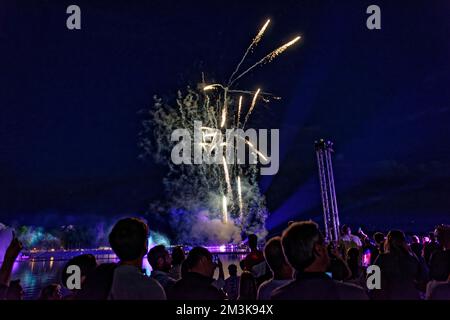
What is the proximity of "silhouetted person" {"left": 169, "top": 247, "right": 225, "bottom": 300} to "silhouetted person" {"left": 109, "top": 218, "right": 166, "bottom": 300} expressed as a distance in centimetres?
76

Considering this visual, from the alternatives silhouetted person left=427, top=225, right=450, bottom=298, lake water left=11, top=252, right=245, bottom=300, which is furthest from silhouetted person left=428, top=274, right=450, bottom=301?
lake water left=11, top=252, right=245, bottom=300

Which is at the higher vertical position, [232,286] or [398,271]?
[398,271]

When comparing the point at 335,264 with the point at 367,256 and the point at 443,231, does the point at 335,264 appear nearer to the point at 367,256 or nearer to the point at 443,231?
the point at 443,231

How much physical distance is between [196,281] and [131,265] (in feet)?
3.10

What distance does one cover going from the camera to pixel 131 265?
3275mm

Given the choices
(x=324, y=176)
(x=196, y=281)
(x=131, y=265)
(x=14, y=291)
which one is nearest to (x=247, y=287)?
(x=196, y=281)

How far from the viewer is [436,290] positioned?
4082 millimetres

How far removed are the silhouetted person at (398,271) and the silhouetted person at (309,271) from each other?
2.14 m

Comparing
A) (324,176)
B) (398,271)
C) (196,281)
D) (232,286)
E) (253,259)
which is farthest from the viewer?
(324,176)

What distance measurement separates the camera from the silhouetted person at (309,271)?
2.70 metres

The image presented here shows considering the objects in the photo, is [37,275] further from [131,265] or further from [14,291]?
[131,265]
